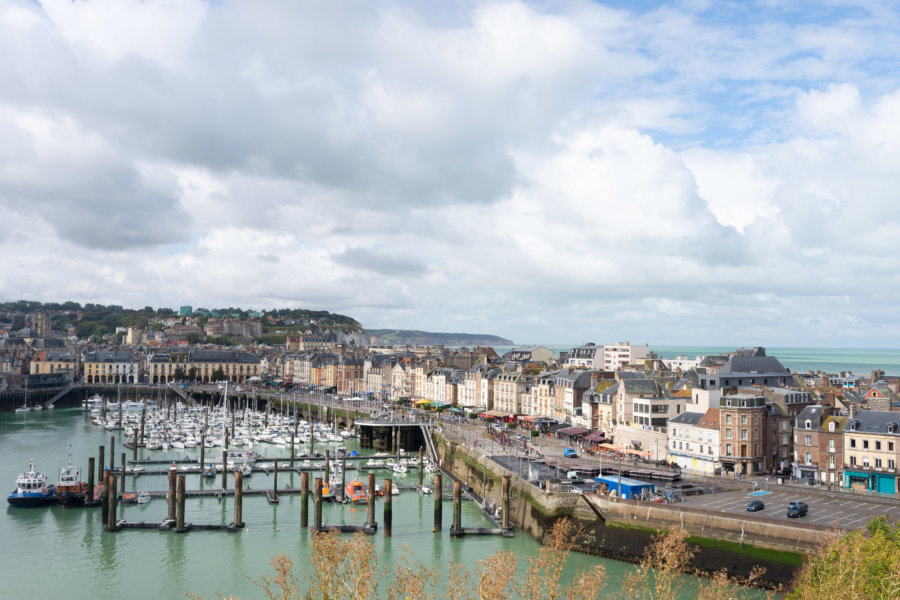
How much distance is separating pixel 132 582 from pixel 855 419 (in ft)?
144

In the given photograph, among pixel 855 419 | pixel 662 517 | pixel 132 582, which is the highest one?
pixel 855 419

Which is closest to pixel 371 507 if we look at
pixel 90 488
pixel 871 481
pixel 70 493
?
pixel 90 488

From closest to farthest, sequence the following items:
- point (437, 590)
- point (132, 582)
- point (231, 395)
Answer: point (437, 590)
point (132, 582)
point (231, 395)

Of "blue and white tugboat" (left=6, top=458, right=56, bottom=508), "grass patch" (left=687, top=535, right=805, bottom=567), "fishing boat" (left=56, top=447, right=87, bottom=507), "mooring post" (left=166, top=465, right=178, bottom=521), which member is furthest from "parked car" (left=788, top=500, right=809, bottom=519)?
"blue and white tugboat" (left=6, top=458, right=56, bottom=508)

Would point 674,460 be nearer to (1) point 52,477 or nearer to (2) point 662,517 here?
(2) point 662,517

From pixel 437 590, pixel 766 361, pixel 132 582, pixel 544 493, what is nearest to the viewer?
pixel 437 590

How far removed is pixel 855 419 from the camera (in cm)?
4719

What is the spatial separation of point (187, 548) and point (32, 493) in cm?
1669

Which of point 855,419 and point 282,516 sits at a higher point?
point 855,419

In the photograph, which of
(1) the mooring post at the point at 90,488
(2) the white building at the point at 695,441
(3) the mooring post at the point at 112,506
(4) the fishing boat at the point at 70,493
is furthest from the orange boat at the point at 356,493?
(2) the white building at the point at 695,441

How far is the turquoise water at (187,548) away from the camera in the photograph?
3491cm

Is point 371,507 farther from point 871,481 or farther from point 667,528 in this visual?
point 871,481

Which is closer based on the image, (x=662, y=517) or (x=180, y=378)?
(x=662, y=517)

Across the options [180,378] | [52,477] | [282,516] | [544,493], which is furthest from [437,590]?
[180,378]
